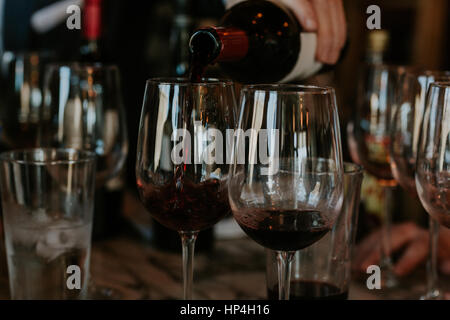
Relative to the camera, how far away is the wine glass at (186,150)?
66 cm

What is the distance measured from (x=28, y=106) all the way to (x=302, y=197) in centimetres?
79

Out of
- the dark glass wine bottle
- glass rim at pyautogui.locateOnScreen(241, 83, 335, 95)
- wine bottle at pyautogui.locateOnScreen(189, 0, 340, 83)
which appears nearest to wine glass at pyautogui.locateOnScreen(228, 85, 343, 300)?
glass rim at pyautogui.locateOnScreen(241, 83, 335, 95)

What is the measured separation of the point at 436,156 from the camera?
2.17 feet

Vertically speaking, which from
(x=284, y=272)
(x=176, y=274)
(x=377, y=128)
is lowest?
(x=176, y=274)

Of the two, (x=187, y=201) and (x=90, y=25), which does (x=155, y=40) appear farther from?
(x=187, y=201)

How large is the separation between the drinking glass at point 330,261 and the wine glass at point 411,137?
0.12 m

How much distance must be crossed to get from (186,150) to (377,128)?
467 millimetres

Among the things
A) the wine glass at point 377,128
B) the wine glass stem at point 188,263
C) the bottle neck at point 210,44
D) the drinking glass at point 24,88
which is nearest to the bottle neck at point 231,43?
the bottle neck at point 210,44

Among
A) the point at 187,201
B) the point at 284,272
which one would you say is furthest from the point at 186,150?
the point at 284,272

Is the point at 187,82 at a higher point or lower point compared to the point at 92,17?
lower

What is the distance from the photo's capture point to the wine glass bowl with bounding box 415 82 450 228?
2.15ft

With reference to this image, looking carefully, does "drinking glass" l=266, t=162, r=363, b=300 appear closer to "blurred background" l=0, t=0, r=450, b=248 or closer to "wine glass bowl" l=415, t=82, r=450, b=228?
"wine glass bowl" l=415, t=82, r=450, b=228

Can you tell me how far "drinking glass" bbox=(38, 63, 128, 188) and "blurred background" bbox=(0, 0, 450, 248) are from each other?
240 mm
